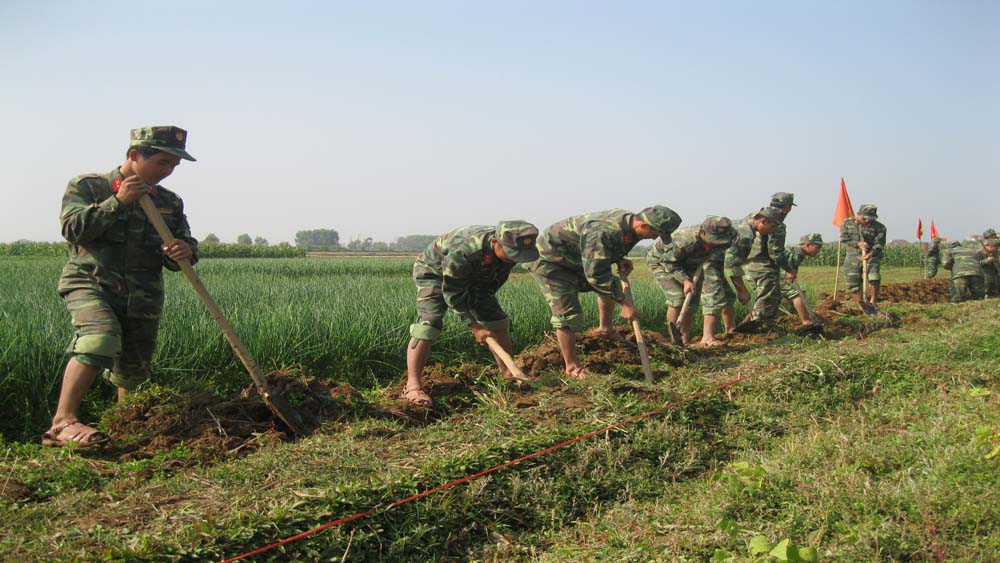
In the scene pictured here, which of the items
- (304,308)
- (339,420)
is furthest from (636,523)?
(304,308)

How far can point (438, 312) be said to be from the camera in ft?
18.5

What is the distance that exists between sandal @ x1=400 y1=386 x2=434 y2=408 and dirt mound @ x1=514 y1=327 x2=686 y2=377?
1333mm

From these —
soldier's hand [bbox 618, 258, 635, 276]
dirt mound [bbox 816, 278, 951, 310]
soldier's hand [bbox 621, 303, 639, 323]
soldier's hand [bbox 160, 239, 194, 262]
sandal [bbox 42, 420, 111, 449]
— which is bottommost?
dirt mound [bbox 816, 278, 951, 310]

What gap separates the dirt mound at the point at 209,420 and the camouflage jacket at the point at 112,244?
2.08 ft

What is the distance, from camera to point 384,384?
6785mm

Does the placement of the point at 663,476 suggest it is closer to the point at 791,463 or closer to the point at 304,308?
the point at 791,463

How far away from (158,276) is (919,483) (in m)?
4.58

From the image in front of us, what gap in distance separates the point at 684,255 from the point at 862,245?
5731 millimetres

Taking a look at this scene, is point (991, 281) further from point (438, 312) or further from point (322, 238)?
point (322, 238)

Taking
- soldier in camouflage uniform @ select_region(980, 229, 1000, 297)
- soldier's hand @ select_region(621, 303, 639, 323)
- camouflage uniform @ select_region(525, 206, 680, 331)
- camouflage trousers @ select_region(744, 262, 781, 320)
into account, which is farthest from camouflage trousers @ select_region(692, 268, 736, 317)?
soldier in camouflage uniform @ select_region(980, 229, 1000, 297)

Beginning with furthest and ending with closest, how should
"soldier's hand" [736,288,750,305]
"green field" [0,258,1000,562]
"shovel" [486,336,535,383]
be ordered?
"soldier's hand" [736,288,750,305] < "shovel" [486,336,535,383] < "green field" [0,258,1000,562]

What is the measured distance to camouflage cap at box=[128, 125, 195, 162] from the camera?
437 cm

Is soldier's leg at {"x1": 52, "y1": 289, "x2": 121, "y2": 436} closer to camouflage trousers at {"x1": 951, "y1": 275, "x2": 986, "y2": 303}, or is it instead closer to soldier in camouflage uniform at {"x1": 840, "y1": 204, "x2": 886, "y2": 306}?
soldier in camouflage uniform at {"x1": 840, "y1": 204, "x2": 886, "y2": 306}

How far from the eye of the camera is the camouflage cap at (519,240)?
5.14 metres
